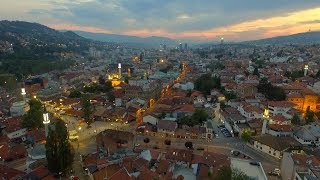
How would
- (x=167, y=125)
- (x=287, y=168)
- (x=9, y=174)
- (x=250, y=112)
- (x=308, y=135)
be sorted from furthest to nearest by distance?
(x=250, y=112), (x=167, y=125), (x=308, y=135), (x=287, y=168), (x=9, y=174)

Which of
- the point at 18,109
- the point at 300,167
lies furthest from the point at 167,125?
the point at 18,109

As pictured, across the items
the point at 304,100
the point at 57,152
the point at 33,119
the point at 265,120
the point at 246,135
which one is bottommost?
the point at 33,119

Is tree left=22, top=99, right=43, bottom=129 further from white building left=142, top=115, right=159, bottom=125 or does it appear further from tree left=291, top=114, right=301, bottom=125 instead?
tree left=291, top=114, right=301, bottom=125

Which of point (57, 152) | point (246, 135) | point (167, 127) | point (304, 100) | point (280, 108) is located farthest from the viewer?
point (304, 100)

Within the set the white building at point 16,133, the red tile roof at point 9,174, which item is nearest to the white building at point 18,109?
the white building at point 16,133

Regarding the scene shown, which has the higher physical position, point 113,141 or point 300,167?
point 300,167

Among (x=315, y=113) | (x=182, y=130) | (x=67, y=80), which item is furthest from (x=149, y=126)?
(x=67, y=80)

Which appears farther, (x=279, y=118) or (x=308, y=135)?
(x=279, y=118)

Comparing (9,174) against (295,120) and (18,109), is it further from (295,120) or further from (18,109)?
(295,120)

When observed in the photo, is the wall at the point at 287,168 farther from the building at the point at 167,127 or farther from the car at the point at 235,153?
the building at the point at 167,127

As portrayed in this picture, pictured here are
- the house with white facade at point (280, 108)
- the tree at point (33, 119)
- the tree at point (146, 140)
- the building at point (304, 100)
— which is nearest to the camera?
the tree at point (146, 140)

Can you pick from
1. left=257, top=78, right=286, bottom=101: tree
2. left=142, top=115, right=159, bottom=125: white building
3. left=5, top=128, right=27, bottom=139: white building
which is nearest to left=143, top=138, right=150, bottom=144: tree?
left=142, top=115, right=159, bottom=125: white building
